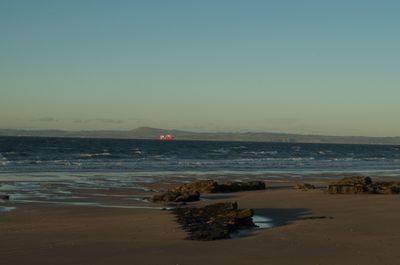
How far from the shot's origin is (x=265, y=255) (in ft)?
A: 33.3

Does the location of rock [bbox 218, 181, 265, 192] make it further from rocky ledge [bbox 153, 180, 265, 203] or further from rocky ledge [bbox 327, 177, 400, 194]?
rocky ledge [bbox 327, 177, 400, 194]

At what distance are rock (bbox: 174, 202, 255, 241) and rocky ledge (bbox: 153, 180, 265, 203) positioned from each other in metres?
4.56

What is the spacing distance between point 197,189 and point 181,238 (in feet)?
38.4

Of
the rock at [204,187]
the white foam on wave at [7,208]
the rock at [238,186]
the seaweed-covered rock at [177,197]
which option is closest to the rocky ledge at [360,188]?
the rock at [238,186]

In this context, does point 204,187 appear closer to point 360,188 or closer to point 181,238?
point 360,188

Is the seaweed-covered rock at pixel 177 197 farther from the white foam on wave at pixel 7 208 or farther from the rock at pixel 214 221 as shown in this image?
the white foam on wave at pixel 7 208

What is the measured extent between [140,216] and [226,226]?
384cm

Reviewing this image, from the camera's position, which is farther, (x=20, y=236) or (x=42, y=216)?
(x=42, y=216)

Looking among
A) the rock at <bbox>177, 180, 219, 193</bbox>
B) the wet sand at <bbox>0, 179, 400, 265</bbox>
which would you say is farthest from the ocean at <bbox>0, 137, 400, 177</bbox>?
the wet sand at <bbox>0, 179, 400, 265</bbox>

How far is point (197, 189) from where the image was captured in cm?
2361

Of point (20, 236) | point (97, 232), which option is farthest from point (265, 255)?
point (20, 236)

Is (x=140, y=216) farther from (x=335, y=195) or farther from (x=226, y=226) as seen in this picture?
(x=335, y=195)

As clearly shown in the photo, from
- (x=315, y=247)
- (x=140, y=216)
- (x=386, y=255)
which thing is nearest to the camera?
(x=386, y=255)

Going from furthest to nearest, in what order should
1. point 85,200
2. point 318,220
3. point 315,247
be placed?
point 85,200 < point 318,220 < point 315,247
